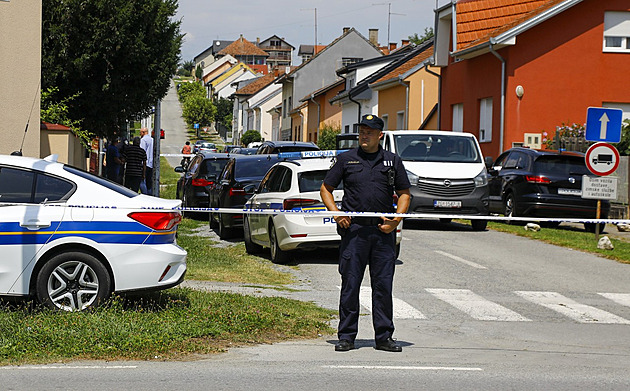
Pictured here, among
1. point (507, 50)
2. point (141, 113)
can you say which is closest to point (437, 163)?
point (507, 50)

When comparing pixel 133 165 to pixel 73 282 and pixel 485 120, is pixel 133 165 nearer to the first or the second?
pixel 73 282

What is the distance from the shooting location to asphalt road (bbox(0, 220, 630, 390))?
6621 millimetres

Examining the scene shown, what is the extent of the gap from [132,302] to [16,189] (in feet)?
5.77

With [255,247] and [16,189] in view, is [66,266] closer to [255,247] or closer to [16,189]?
[16,189]

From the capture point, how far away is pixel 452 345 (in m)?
8.34

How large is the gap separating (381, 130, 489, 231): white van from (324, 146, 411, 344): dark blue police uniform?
36.0 feet

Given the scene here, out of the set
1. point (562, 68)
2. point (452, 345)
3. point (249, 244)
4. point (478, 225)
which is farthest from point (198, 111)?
point (452, 345)

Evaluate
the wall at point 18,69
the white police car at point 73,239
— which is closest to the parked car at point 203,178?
the wall at point 18,69

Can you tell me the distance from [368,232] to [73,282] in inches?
112

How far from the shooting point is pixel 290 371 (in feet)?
22.8

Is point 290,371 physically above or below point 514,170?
below

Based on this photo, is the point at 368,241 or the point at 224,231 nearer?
the point at 368,241

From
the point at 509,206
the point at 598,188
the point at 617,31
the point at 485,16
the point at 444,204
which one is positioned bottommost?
the point at 509,206

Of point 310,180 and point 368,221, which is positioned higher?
point 310,180
